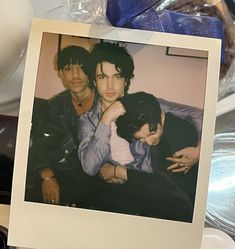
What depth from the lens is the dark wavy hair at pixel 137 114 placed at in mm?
458

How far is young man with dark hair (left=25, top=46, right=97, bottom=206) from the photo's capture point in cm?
46

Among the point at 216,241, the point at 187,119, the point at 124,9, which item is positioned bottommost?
the point at 216,241

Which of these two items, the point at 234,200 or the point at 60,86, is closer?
the point at 60,86

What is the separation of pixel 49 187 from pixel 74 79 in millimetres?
102

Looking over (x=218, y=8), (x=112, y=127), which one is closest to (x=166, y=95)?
(x=112, y=127)

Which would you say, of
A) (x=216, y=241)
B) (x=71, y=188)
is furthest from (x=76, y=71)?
(x=216, y=241)

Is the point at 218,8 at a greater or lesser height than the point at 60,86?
greater

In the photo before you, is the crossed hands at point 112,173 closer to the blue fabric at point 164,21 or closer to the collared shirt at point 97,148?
the collared shirt at point 97,148

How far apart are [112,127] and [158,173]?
59 millimetres

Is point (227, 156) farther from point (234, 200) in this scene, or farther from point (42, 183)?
point (42, 183)

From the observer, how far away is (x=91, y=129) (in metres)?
0.46

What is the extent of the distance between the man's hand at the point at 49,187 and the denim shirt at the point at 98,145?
0.03 m

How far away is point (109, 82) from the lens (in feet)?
1.51

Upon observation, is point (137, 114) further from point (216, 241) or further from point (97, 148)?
point (216, 241)
